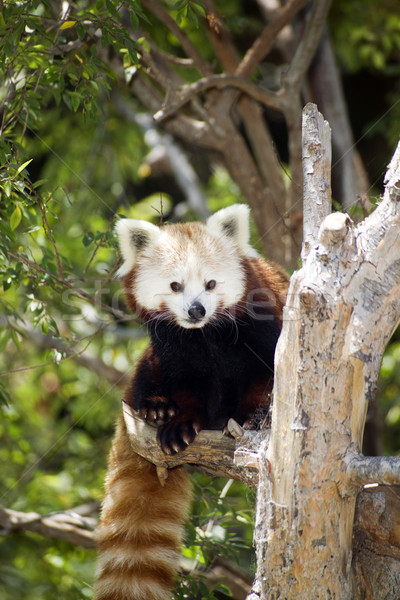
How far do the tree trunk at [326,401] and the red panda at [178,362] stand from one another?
2.47 feet

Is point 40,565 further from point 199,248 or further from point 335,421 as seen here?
point 335,421

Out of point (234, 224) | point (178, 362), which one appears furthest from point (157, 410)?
point (234, 224)

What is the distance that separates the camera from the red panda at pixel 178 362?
290cm

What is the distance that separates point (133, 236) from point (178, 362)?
2.20 ft

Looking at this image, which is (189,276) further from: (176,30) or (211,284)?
(176,30)

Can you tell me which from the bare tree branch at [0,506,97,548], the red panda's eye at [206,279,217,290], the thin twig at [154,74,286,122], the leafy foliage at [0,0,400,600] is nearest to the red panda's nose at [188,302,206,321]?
the red panda's eye at [206,279,217,290]

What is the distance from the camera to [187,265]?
3.04 m

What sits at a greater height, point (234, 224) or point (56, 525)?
point (234, 224)

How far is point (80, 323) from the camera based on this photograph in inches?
228

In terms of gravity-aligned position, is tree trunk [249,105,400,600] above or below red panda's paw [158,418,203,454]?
above

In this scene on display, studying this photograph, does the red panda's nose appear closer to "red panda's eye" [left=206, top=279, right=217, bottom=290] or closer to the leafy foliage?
"red panda's eye" [left=206, top=279, right=217, bottom=290]

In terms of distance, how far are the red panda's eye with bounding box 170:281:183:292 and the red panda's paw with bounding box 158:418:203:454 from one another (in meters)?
0.60

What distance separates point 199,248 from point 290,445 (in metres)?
1.30

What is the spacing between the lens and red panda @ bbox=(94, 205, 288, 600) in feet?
9.52
